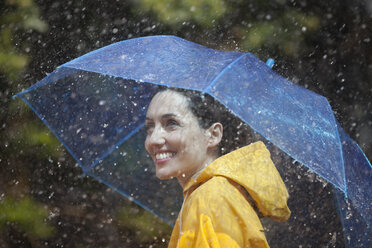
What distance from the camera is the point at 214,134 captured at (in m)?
2.47

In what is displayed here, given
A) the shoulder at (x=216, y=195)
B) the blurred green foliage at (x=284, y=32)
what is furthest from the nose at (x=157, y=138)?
the blurred green foliage at (x=284, y=32)

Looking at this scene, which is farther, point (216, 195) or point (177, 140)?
point (177, 140)

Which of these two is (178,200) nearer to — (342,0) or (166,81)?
(166,81)

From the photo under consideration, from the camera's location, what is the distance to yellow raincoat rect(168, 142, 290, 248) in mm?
2002

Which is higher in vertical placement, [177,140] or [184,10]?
[177,140]

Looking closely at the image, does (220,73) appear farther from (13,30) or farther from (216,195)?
(13,30)

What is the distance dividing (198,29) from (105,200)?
5.53ft

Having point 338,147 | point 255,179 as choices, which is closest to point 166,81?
point 255,179

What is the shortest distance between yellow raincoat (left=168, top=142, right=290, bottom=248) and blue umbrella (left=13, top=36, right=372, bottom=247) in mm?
280

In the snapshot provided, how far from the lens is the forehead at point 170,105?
7.83 feet

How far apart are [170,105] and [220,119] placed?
11.2 inches

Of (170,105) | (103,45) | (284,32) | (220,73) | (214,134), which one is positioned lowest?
(103,45)

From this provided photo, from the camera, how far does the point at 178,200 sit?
3.04 meters

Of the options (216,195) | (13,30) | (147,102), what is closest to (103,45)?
(13,30)
